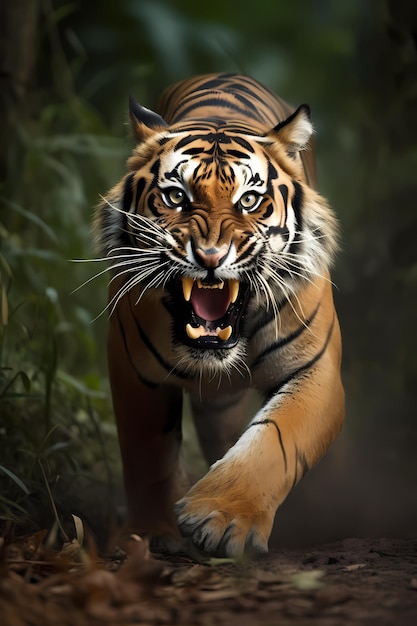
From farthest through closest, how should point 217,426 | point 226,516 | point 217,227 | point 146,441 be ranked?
point 217,426
point 146,441
point 217,227
point 226,516

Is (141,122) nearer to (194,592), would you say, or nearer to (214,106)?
(214,106)

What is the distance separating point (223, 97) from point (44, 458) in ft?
4.65

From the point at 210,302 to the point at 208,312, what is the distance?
3 cm

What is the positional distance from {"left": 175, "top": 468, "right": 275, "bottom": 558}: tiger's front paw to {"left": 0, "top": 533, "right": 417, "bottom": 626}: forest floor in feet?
0.19

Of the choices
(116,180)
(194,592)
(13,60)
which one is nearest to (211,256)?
(194,592)

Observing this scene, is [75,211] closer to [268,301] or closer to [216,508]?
[268,301]

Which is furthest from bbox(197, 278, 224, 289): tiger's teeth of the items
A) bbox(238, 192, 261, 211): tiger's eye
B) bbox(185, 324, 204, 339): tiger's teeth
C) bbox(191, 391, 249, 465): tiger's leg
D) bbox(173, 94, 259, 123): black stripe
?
bbox(191, 391, 249, 465): tiger's leg

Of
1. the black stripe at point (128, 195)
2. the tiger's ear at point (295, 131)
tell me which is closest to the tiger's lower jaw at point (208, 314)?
the black stripe at point (128, 195)

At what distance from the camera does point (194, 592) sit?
2.15 m

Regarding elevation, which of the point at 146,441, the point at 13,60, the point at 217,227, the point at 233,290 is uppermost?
the point at 13,60

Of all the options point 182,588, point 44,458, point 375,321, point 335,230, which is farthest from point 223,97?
point 375,321

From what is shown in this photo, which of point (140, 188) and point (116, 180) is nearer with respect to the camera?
point (140, 188)

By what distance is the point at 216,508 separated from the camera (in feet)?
8.06

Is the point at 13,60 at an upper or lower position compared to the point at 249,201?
upper
